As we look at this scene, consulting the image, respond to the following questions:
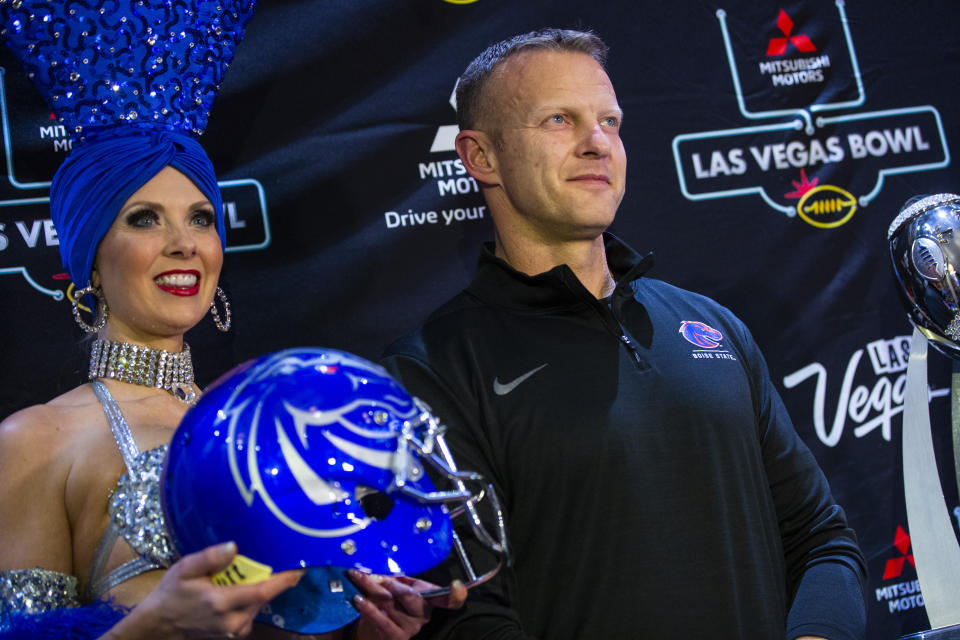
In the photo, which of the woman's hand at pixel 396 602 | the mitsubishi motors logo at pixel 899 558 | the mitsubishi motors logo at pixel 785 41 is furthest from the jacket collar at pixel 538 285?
the mitsubishi motors logo at pixel 899 558

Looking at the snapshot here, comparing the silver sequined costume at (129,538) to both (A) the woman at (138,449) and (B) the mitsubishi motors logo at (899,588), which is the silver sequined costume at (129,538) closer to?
(A) the woman at (138,449)

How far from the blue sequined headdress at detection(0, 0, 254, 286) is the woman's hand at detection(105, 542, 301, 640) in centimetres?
79

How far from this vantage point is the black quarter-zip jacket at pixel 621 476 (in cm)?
185

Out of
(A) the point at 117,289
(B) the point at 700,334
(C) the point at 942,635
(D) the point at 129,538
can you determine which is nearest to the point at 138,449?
(D) the point at 129,538

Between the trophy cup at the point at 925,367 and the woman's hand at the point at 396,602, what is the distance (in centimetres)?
99

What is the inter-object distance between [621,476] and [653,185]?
1167 millimetres

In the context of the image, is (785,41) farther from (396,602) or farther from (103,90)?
(396,602)

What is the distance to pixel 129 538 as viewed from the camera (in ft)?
5.65

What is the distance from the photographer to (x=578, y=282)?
204cm

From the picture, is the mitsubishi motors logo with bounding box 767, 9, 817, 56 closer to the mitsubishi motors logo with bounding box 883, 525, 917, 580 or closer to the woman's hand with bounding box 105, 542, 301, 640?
the mitsubishi motors logo with bounding box 883, 525, 917, 580

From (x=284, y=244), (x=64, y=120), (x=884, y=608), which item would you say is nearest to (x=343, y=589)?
(x=64, y=120)

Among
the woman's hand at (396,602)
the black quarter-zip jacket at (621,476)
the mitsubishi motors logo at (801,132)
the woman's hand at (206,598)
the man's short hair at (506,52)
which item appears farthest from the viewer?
the mitsubishi motors logo at (801,132)

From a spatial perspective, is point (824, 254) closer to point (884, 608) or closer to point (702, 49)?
point (702, 49)

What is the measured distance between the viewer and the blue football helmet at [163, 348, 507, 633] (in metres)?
1.37
